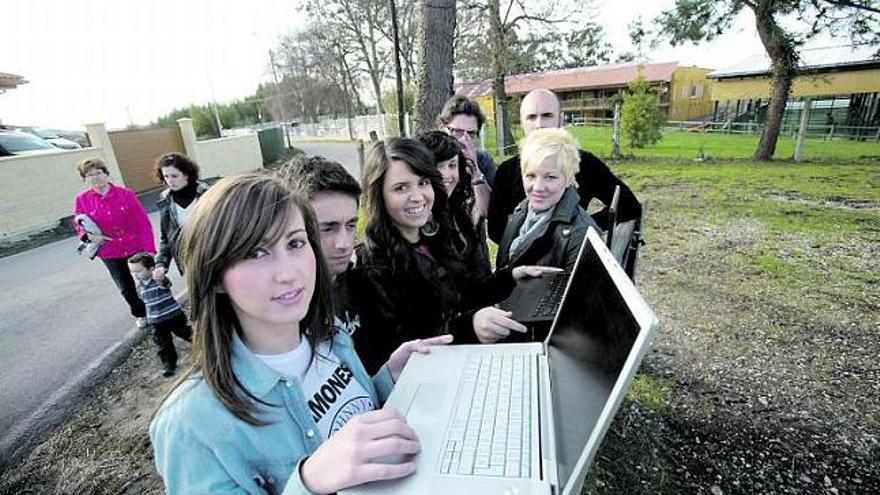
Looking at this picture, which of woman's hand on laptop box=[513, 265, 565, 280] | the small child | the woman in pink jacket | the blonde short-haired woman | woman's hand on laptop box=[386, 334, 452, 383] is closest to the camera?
woman's hand on laptop box=[386, 334, 452, 383]

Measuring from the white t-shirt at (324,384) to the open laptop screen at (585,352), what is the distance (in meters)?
0.56

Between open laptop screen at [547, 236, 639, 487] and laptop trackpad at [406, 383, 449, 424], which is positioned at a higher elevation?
open laptop screen at [547, 236, 639, 487]

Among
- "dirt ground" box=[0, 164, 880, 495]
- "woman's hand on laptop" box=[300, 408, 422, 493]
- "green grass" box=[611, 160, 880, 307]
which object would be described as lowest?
"green grass" box=[611, 160, 880, 307]

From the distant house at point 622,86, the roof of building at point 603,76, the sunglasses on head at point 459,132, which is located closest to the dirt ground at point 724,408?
the sunglasses on head at point 459,132

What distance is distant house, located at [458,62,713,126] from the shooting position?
102ft

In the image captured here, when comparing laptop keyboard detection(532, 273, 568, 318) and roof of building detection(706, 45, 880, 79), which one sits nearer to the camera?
laptop keyboard detection(532, 273, 568, 318)

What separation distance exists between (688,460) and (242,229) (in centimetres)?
248

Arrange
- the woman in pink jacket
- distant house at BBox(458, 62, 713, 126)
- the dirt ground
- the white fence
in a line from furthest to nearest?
distant house at BBox(458, 62, 713, 126), the white fence, the woman in pink jacket, the dirt ground

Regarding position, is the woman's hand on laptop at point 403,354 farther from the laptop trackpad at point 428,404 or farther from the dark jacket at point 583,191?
the dark jacket at point 583,191

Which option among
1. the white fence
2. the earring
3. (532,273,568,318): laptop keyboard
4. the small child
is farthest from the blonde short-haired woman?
the white fence

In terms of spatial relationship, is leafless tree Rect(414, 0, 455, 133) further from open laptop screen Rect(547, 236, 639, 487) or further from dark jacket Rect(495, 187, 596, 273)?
open laptop screen Rect(547, 236, 639, 487)

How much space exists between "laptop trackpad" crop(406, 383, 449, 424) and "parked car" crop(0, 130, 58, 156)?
12.6 metres

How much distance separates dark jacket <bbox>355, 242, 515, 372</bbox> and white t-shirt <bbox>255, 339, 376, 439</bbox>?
0.41 m

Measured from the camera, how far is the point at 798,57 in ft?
39.8
